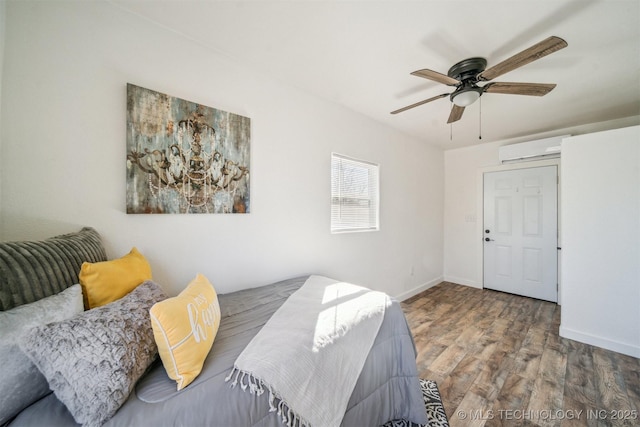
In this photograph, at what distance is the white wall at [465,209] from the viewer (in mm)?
4121

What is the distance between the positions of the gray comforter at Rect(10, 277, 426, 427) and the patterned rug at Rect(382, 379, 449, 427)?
82 mm

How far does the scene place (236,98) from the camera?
6.23 feet

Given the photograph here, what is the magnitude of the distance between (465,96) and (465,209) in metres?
2.96

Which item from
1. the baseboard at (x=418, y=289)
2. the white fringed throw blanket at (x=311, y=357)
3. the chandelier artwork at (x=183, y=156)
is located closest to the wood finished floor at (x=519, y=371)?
the baseboard at (x=418, y=289)

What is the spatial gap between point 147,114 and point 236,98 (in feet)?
2.19

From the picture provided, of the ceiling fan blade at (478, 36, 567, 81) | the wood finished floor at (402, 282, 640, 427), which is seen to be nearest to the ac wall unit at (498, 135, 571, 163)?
the wood finished floor at (402, 282, 640, 427)

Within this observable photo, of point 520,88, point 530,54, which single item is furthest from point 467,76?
point 530,54

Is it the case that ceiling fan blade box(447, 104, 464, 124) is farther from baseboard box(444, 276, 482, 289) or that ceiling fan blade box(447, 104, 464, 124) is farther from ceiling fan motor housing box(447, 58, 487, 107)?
baseboard box(444, 276, 482, 289)

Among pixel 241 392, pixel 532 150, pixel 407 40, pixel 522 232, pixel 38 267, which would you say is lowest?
pixel 241 392

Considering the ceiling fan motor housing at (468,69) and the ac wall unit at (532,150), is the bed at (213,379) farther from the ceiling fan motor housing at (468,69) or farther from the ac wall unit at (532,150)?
the ac wall unit at (532,150)

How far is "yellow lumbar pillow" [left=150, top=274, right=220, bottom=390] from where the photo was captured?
0.85m

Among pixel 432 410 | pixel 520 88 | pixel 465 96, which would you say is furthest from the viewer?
pixel 465 96

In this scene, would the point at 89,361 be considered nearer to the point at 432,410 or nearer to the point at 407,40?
the point at 432,410

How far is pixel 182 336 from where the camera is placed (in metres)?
0.89
